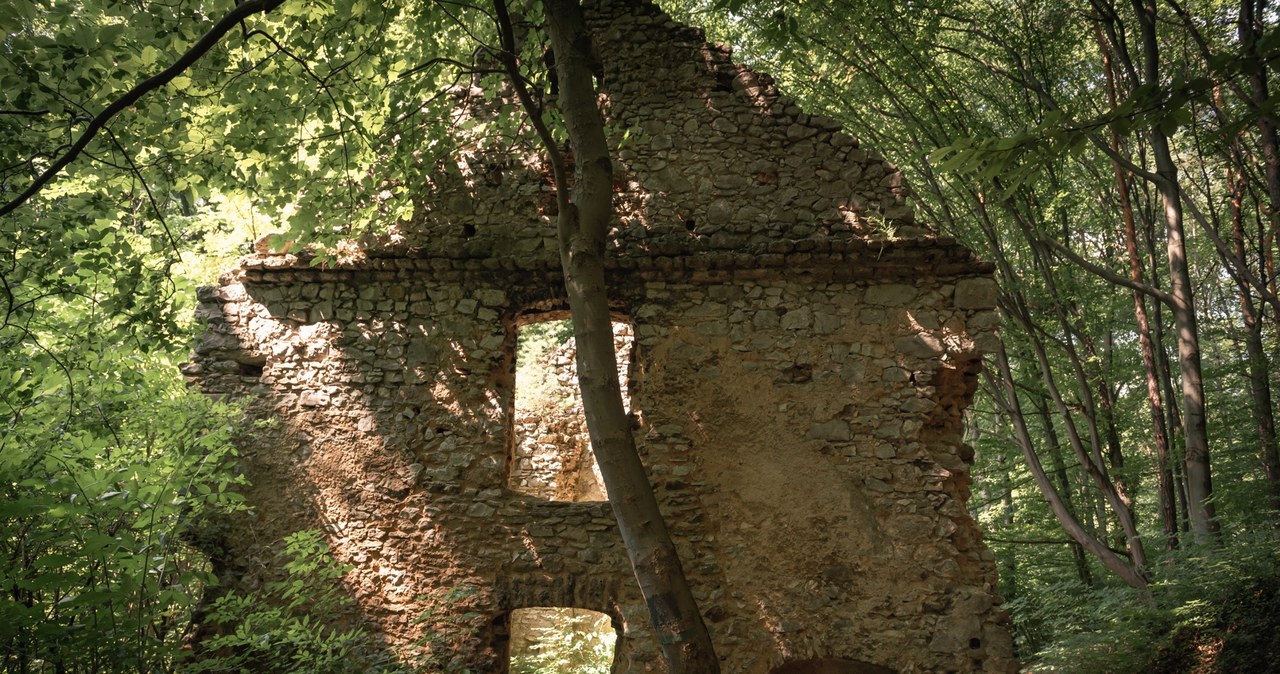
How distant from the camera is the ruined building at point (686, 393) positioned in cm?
532

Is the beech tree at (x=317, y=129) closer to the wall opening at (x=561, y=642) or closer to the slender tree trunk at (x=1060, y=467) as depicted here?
the wall opening at (x=561, y=642)

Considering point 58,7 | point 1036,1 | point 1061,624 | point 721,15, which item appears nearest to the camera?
point 58,7

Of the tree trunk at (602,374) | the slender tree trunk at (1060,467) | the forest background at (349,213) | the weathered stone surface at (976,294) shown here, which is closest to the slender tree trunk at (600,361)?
Result: the tree trunk at (602,374)

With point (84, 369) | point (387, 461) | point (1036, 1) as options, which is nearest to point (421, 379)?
point (387, 461)

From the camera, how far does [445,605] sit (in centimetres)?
541

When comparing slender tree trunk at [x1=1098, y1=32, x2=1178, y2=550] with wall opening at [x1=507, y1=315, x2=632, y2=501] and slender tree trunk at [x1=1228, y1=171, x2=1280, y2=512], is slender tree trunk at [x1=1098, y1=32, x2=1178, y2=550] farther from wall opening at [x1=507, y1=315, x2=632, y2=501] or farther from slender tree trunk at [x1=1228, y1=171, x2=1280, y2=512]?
wall opening at [x1=507, y1=315, x2=632, y2=501]

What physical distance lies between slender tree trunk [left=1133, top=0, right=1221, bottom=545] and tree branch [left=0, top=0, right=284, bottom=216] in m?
7.55

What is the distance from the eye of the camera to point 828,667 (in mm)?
5559

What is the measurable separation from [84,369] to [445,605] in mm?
2768

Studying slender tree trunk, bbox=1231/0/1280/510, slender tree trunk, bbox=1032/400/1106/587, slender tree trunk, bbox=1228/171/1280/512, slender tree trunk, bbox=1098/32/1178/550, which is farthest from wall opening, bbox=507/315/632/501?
slender tree trunk, bbox=1228/171/1280/512

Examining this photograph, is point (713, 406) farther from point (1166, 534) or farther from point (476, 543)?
point (1166, 534)

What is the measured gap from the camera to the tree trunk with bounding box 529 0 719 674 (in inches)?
151

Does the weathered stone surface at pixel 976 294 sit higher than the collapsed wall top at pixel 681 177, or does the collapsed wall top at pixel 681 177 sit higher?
the collapsed wall top at pixel 681 177

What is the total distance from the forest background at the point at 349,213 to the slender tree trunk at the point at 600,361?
83 centimetres
